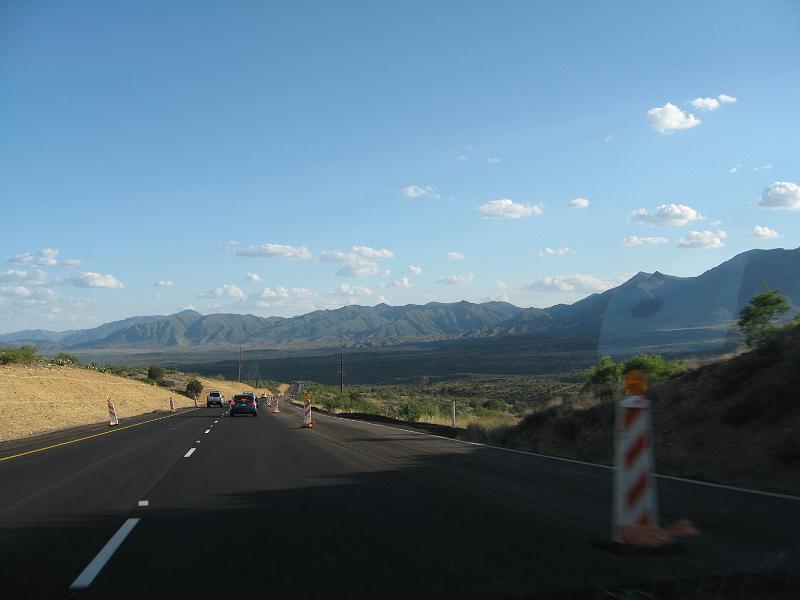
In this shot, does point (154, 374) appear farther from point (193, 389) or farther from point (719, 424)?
point (719, 424)

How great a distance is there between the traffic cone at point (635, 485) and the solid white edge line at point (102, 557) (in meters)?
5.09

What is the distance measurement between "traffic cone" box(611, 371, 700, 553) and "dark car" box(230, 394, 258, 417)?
129 ft

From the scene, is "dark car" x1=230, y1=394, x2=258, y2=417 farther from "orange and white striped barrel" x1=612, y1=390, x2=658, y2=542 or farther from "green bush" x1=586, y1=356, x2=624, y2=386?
"orange and white striped barrel" x1=612, y1=390, x2=658, y2=542

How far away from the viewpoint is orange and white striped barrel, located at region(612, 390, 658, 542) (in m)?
7.70

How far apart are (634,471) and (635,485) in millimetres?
146

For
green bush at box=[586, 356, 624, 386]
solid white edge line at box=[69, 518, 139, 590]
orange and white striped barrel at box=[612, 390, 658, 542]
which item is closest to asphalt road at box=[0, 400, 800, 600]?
solid white edge line at box=[69, 518, 139, 590]

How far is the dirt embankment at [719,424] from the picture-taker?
44.8ft

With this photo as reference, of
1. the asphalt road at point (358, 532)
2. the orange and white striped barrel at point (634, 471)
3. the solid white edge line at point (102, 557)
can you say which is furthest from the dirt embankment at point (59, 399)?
the orange and white striped barrel at point (634, 471)

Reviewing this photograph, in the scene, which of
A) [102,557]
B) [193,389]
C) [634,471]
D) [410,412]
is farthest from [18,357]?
[634,471]

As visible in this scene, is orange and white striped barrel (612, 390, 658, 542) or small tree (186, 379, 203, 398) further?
small tree (186, 379, 203, 398)

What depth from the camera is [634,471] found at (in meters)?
7.83

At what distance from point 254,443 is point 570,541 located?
1627 cm

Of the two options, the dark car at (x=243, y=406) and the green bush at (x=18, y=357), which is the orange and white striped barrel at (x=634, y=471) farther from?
the green bush at (x=18, y=357)

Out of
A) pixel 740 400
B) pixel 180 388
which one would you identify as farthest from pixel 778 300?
pixel 180 388
